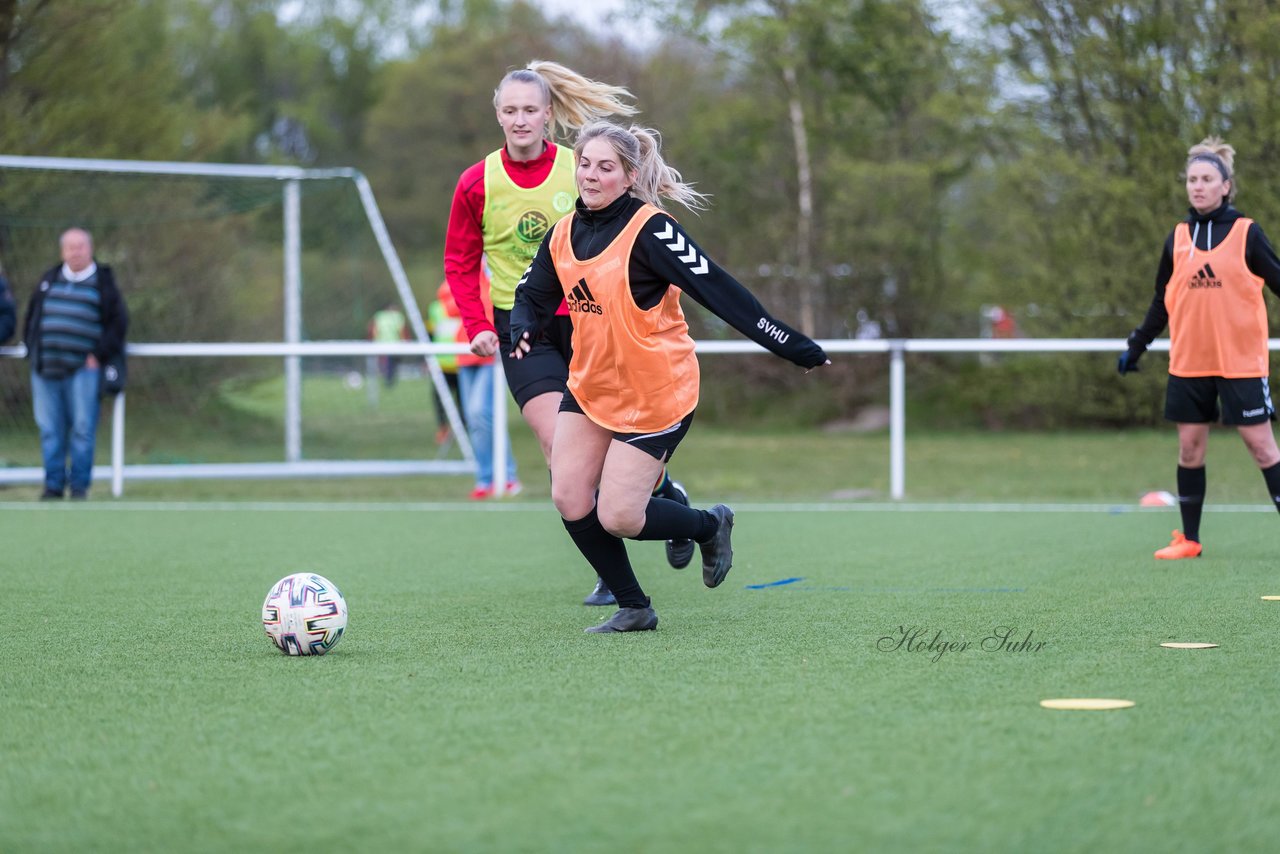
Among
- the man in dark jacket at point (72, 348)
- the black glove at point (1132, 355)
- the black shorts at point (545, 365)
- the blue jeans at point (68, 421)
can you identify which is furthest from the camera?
the blue jeans at point (68, 421)

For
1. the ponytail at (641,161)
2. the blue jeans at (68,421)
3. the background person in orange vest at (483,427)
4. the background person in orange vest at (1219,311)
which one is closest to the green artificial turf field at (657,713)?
the background person in orange vest at (1219,311)

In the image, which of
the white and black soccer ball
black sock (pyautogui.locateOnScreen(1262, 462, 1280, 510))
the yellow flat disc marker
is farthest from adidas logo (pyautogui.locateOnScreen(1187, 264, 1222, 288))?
the white and black soccer ball

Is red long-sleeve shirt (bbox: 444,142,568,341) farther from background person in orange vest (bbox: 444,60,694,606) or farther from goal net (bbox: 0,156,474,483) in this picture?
goal net (bbox: 0,156,474,483)

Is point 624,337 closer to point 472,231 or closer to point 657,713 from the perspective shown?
point 472,231

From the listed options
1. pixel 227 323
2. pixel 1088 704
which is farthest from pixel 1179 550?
pixel 227 323

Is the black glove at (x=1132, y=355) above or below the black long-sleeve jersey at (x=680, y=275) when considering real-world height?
below

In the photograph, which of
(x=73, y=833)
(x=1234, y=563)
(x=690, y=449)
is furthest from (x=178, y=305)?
(x=73, y=833)

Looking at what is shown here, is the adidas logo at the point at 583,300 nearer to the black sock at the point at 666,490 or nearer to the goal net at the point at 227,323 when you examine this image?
the black sock at the point at 666,490

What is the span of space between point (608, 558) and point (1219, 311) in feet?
10.9

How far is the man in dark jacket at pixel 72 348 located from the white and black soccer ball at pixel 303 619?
7119mm

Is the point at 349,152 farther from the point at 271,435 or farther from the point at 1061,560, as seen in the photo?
the point at 1061,560

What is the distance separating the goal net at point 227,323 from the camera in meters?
13.9

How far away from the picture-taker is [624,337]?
4.82 m

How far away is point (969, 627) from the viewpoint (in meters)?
5.00
